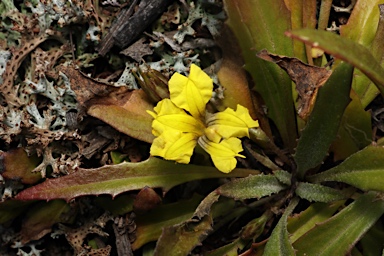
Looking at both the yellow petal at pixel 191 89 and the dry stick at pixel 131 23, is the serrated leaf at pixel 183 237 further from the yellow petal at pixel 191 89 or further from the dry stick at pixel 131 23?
the dry stick at pixel 131 23

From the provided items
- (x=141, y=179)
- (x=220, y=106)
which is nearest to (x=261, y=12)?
(x=220, y=106)

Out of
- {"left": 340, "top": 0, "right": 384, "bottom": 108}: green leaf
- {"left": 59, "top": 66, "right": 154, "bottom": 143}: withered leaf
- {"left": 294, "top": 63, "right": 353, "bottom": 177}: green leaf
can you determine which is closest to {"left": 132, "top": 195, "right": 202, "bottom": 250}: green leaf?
{"left": 59, "top": 66, "right": 154, "bottom": 143}: withered leaf

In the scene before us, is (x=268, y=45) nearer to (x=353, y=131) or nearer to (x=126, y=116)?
(x=353, y=131)

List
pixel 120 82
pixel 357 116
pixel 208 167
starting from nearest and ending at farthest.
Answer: pixel 357 116 < pixel 208 167 < pixel 120 82

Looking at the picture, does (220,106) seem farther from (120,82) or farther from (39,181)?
(39,181)

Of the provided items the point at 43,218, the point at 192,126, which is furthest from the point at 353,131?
the point at 43,218

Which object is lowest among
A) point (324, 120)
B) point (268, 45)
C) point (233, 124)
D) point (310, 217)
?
point (310, 217)

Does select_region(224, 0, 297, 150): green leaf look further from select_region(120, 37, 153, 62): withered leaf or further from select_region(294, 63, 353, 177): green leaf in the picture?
select_region(120, 37, 153, 62): withered leaf
